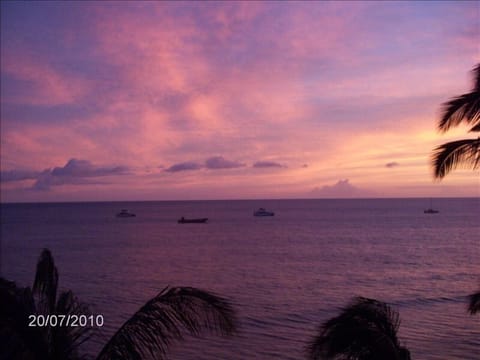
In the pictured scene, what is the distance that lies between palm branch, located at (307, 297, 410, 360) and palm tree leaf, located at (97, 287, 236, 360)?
2.66 metres

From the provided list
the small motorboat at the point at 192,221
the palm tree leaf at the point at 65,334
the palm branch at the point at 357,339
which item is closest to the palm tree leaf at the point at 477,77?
the palm branch at the point at 357,339

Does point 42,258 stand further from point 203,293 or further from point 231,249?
point 231,249

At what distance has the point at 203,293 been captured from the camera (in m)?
5.69

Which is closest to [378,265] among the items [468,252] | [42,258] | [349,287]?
[349,287]

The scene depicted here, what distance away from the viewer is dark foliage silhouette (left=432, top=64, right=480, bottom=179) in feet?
29.6

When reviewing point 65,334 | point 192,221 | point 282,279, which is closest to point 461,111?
point 65,334

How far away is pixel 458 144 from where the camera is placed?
936 cm

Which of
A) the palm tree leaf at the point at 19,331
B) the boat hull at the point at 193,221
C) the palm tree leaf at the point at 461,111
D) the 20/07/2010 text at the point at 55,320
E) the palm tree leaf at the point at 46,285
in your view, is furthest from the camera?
the boat hull at the point at 193,221

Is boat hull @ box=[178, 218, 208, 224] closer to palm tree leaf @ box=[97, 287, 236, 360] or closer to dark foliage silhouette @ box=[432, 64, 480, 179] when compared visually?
dark foliage silhouette @ box=[432, 64, 480, 179]

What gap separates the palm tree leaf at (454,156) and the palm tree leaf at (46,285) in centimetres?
695

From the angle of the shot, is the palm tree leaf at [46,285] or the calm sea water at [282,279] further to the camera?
the calm sea water at [282,279]

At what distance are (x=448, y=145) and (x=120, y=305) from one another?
26.0 m

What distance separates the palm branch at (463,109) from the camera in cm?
889

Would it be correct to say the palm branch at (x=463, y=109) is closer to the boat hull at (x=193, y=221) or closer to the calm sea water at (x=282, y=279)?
the calm sea water at (x=282, y=279)
